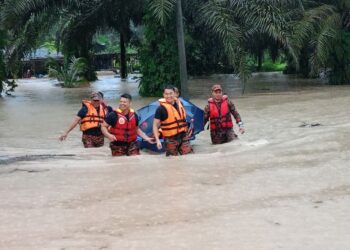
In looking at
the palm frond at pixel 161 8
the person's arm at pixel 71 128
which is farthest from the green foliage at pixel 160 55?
the person's arm at pixel 71 128

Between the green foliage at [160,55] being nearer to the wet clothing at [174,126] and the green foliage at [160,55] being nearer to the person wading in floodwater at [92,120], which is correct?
the person wading in floodwater at [92,120]

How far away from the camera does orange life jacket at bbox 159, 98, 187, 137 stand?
8438 millimetres

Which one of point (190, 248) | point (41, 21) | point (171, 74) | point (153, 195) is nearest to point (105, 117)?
point (153, 195)

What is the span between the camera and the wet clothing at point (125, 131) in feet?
27.8

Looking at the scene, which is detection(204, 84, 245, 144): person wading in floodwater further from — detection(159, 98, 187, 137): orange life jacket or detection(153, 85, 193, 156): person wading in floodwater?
detection(159, 98, 187, 137): orange life jacket

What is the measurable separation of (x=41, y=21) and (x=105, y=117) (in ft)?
40.2

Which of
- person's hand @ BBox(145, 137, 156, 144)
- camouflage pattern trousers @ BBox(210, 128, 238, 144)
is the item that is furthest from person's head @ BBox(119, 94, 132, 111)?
camouflage pattern trousers @ BBox(210, 128, 238, 144)

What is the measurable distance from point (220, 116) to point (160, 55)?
986 cm

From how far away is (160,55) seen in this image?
62.5ft

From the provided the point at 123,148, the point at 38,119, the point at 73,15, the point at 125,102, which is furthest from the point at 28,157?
the point at 73,15

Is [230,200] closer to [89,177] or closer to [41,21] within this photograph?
[89,177]

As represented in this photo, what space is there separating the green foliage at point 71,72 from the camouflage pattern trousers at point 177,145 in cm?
1983

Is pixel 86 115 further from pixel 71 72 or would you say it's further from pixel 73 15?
Result: pixel 71 72

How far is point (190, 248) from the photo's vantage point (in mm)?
4375
